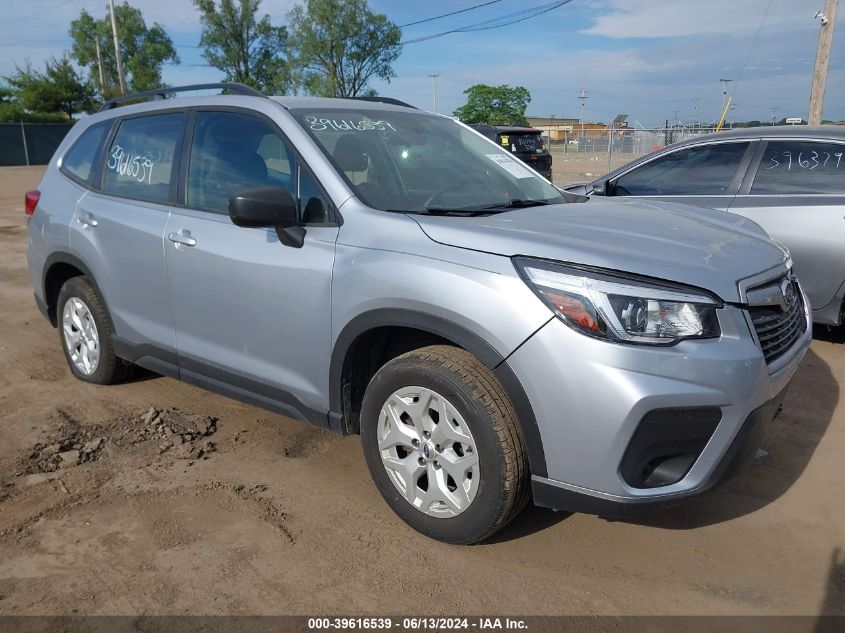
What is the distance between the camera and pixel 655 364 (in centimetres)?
235

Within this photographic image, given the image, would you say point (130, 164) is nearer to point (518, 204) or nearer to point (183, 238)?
point (183, 238)

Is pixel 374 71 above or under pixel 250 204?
above

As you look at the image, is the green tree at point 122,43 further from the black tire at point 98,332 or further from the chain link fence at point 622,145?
the black tire at point 98,332

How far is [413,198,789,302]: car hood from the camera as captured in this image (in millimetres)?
2510

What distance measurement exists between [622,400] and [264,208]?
166 centimetres

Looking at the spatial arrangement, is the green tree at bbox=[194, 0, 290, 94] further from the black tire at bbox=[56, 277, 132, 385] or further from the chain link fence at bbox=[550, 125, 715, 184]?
the black tire at bbox=[56, 277, 132, 385]

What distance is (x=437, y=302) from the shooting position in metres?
2.67

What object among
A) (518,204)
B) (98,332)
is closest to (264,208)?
(518,204)

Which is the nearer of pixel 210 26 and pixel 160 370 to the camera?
pixel 160 370

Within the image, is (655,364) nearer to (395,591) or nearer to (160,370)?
(395,591)

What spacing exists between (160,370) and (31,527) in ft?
3.79

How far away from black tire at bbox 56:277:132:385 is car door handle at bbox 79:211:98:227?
387 mm

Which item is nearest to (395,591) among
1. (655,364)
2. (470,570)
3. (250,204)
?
(470,570)

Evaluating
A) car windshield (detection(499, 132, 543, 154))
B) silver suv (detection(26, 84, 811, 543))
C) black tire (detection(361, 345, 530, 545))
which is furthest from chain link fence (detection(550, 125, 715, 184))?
black tire (detection(361, 345, 530, 545))
